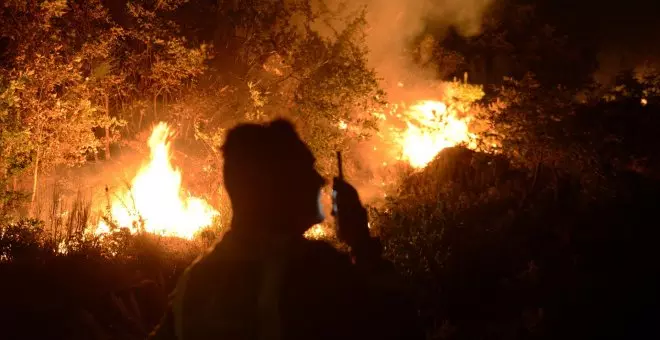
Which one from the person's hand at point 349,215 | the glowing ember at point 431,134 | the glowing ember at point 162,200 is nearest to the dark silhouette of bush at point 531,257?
the glowing ember at point 431,134

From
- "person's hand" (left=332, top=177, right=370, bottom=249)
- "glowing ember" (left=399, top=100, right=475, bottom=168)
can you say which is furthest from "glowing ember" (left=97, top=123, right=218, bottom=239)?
"person's hand" (left=332, top=177, right=370, bottom=249)

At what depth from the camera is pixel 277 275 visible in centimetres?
157

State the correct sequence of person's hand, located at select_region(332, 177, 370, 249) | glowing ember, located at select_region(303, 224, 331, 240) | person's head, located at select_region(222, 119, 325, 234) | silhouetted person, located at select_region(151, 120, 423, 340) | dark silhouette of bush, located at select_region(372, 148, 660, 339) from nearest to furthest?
silhouetted person, located at select_region(151, 120, 423, 340)
person's head, located at select_region(222, 119, 325, 234)
person's hand, located at select_region(332, 177, 370, 249)
dark silhouette of bush, located at select_region(372, 148, 660, 339)
glowing ember, located at select_region(303, 224, 331, 240)

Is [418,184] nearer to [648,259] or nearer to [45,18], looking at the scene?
[648,259]

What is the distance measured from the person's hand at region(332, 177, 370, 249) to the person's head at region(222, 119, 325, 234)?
0.66ft

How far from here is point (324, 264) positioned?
1.62m

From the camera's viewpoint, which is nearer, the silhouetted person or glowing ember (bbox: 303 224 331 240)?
the silhouetted person

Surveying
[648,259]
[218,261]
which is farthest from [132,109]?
[218,261]

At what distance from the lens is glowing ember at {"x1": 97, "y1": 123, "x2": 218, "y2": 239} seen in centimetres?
1009

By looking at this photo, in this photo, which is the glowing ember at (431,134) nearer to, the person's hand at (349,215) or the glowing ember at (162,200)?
the glowing ember at (162,200)

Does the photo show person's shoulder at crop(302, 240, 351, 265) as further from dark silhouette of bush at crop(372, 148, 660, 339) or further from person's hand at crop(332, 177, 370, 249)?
dark silhouette of bush at crop(372, 148, 660, 339)

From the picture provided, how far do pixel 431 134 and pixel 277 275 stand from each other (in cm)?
1162

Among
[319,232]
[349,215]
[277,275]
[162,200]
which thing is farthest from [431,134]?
[277,275]

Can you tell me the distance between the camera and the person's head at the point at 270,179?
1.75 metres
